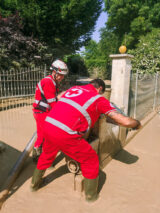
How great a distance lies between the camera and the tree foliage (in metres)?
9.47

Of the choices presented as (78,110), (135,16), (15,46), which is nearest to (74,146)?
(78,110)

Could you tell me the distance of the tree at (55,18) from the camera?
11664 millimetres

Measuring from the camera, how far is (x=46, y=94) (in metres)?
2.85

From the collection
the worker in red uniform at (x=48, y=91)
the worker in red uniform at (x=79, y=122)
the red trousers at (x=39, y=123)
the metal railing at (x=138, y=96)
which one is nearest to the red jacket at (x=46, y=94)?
the worker in red uniform at (x=48, y=91)

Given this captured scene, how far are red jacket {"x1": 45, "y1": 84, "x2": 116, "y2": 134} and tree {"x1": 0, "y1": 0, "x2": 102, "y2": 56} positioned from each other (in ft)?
36.2

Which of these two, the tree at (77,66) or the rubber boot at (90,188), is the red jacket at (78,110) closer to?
the rubber boot at (90,188)

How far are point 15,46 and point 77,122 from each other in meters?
9.58

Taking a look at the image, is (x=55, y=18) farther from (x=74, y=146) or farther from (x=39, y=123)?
(x=74, y=146)

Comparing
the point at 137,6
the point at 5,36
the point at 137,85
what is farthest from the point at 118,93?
the point at 137,6

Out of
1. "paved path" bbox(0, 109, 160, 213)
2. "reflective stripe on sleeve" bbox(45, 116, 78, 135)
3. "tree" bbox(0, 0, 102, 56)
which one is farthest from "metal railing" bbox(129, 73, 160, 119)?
"tree" bbox(0, 0, 102, 56)

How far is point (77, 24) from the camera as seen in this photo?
14.6 metres

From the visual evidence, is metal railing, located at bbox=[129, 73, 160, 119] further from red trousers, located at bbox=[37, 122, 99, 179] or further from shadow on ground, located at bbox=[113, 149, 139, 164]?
red trousers, located at bbox=[37, 122, 99, 179]

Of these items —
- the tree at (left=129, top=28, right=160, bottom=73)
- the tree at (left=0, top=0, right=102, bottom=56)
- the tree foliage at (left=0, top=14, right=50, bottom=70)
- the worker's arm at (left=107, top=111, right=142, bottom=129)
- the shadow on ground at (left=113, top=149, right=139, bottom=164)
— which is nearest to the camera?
the worker's arm at (left=107, top=111, right=142, bottom=129)

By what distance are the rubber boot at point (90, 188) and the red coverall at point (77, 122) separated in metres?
0.08
